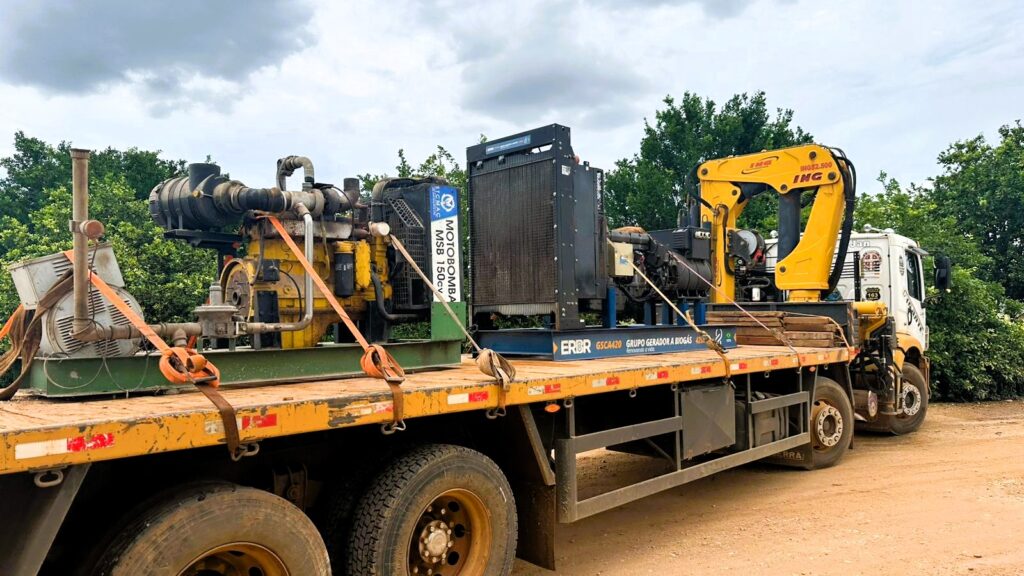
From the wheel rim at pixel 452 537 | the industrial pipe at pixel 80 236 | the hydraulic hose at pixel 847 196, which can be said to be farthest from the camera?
the hydraulic hose at pixel 847 196

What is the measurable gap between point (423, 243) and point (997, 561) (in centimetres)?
467

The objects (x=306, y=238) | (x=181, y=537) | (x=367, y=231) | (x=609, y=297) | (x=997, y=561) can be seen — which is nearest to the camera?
(x=181, y=537)

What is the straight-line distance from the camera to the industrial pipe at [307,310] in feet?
13.9

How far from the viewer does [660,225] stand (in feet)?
75.7

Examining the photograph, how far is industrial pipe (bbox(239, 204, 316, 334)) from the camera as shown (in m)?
4.22

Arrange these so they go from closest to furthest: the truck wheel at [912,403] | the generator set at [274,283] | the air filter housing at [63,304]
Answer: the generator set at [274,283], the air filter housing at [63,304], the truck wheel at [912,403]

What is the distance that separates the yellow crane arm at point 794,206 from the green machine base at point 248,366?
5535 millimetres

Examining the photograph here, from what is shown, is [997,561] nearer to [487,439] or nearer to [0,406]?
[487,439]

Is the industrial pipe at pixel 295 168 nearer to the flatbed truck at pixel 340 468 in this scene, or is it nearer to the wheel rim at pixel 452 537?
the flatbed truck at pixel 340 468

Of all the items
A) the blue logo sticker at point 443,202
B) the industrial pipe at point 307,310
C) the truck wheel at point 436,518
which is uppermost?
the blue logo sticker at point 443,202

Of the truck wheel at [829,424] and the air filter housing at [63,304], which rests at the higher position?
the air filter housing at [63,304]

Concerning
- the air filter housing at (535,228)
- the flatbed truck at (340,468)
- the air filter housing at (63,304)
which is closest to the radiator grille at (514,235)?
the air filter housing at (535,228)

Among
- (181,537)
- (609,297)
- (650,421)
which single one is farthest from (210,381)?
(609,297)

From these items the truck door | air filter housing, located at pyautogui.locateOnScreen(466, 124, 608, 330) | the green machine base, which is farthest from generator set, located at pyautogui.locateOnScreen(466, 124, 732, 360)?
the truck door
